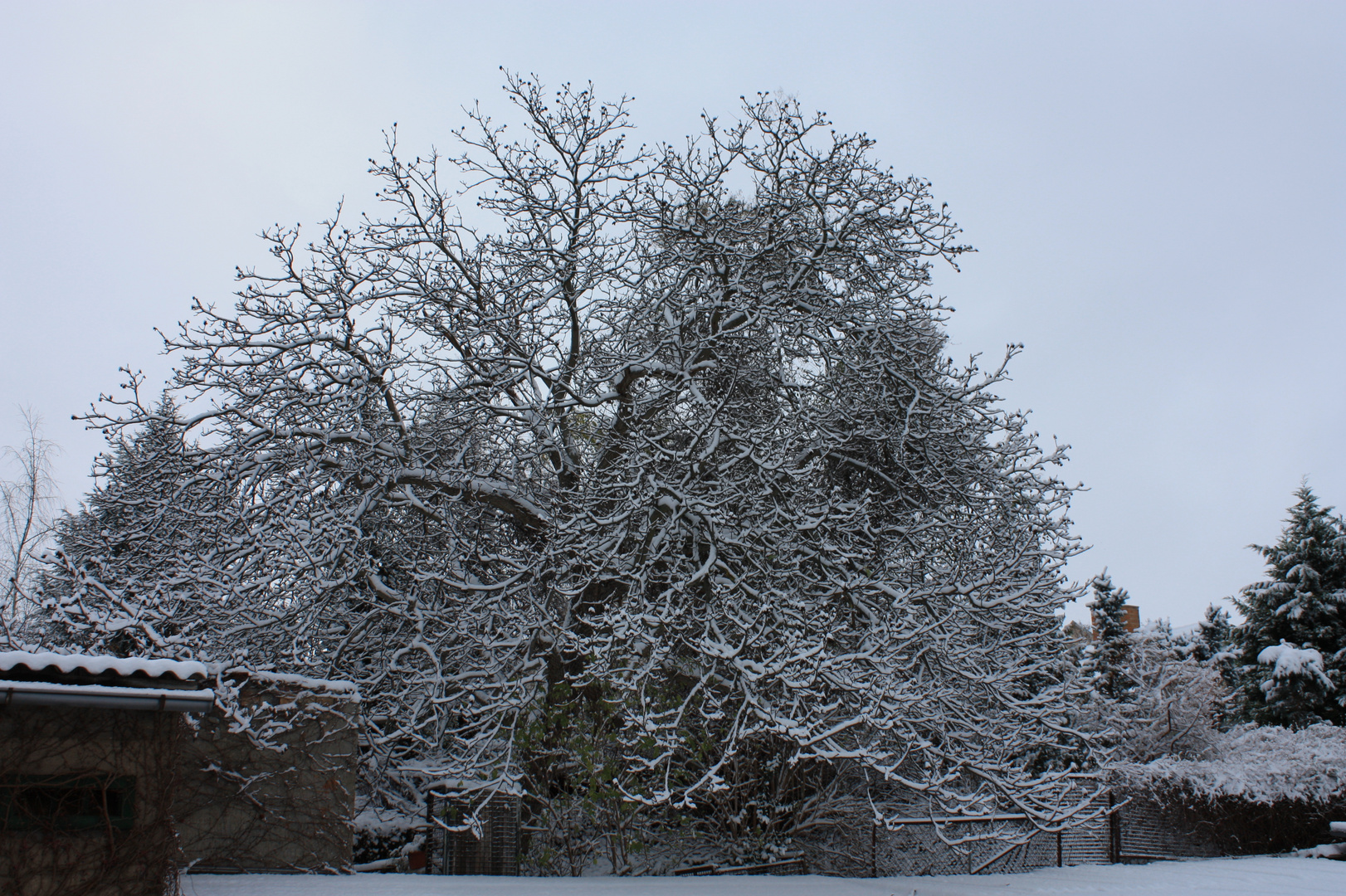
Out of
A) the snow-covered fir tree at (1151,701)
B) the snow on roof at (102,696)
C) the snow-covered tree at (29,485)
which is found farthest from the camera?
the snow-covered tree at (29,485)

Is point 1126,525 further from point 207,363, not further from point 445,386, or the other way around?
point 207,363

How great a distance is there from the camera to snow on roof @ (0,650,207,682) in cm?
454

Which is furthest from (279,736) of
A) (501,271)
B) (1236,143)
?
(1236,143)

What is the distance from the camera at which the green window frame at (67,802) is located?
484cm

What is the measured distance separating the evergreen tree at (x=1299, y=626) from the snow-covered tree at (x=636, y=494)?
12850 millimetres

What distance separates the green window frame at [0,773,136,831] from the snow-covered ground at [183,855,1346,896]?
778 mm

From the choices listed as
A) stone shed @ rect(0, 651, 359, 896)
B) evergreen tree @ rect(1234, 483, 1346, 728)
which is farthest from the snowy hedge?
stone shed @ rect(0, 651, 359, 896)

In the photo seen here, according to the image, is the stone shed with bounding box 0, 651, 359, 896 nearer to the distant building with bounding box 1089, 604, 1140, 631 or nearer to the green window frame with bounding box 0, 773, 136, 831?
the green window frame with bounding box 0, 773, 136, 831

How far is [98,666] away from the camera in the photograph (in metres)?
4.68

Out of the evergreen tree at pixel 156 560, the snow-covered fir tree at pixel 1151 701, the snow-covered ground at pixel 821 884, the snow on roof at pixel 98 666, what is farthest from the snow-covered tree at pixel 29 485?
the snow-covered fir tree at pixel 1151 701

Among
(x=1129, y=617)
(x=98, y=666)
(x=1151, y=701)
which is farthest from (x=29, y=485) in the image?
(x=1129, y=617)

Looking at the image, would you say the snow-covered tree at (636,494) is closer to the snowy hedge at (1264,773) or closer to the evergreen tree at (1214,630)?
the snowy hedge at (1264,773)

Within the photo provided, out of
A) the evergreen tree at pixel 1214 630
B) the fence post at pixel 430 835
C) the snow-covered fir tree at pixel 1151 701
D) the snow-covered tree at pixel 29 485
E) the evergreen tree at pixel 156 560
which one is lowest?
the fence post at pixel 430 835

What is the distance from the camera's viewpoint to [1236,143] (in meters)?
10.4
